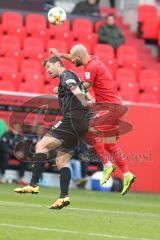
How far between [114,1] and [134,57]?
4.45m

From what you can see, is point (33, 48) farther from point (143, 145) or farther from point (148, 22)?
point (143, 145)

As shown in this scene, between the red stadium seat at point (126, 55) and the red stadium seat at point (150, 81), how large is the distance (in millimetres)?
601

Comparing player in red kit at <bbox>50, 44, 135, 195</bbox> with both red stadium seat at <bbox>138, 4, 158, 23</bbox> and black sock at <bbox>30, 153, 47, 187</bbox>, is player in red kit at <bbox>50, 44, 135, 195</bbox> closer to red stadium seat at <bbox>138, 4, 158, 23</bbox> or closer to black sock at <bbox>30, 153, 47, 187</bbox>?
black sock at <bbox>30, 153, 47, 187</bbox>

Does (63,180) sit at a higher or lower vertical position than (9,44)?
lower

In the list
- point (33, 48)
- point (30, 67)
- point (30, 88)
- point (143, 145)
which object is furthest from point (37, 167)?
point (33, 48)

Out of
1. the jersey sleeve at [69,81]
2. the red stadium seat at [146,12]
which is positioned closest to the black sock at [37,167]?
the jersey sleeve at [69,81]

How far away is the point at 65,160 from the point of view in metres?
11.8

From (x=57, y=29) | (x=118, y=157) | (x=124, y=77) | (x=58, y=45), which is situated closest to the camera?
(x=118, y=157)

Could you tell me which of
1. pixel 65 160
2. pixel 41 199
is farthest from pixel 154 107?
pixel 65 160

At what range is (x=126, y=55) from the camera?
21328 mm

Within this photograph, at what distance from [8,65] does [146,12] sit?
5203 mm

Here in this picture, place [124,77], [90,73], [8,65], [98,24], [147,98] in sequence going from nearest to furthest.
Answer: [90,73] < [8,65] < [147,98] < [124,77] < [98,24]

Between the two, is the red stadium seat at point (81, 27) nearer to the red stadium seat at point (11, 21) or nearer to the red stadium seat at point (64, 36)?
the red stadium seat at point (64, 36)

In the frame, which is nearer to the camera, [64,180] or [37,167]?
[64,180]
